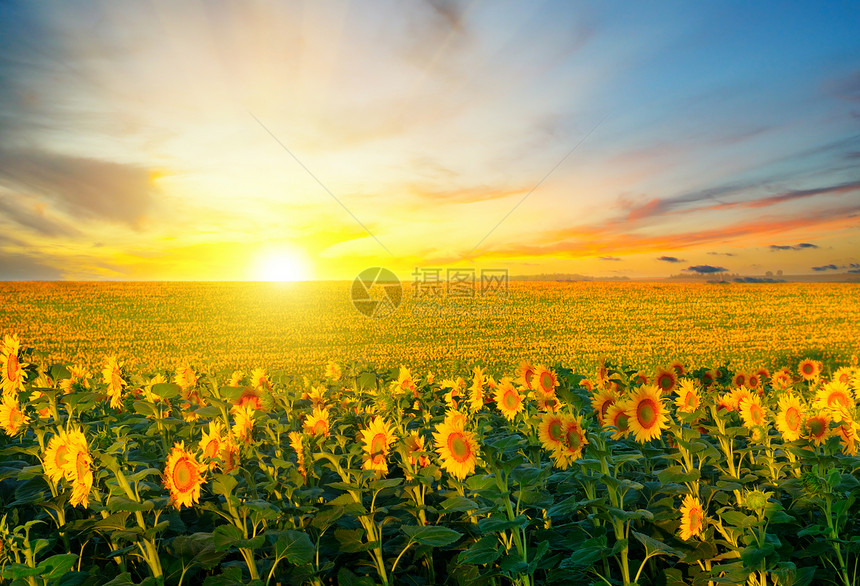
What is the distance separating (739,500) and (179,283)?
142 ft

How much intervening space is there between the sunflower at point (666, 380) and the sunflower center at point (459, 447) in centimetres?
272

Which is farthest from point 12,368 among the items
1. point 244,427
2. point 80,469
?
point 244,427

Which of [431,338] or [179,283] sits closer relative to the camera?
[431,338]

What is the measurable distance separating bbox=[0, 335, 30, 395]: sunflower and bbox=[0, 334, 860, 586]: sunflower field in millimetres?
13

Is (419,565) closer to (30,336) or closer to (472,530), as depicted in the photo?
(472,530)

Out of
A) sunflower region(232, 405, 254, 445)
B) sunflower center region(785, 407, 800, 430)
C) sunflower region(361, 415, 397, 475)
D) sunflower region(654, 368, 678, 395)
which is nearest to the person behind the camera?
sunflower region(361, 415, 397, 475)

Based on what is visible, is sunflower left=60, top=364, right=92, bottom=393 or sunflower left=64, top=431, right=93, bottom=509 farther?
sunflower left=60, top=364, right=92, bottom=393

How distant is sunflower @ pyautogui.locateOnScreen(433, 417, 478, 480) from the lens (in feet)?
9.71

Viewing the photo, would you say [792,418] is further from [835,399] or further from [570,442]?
[570,442]

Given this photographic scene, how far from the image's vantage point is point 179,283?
4134cm

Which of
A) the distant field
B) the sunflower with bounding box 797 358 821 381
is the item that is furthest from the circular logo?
the sunflower with bounding box 797 358 821 381

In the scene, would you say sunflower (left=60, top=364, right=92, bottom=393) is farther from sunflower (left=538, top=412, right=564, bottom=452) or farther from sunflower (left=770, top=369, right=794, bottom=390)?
sunflower (left=770, top=369, right=794, bottom=390)

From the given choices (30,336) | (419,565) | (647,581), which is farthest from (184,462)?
(30,336)

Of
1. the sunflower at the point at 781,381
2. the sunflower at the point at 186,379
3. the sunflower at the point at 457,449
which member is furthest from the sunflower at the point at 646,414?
the sunflower at the point at 186,379
